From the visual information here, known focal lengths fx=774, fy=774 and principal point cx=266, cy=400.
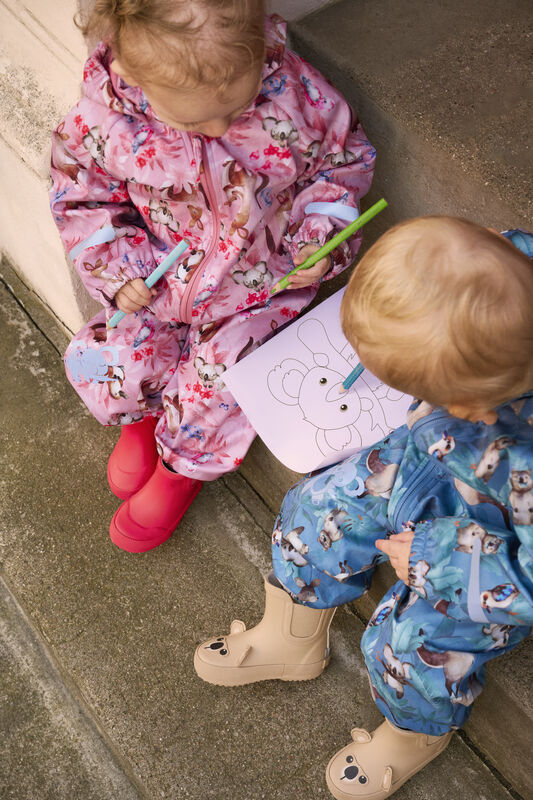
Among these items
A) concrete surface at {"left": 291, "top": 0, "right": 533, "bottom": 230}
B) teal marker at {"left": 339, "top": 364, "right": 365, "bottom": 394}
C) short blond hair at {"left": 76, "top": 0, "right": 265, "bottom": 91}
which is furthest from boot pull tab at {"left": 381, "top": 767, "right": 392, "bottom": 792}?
short blond hair at {"left": 76, "top": 0, "right": 265, "bottom": 91}

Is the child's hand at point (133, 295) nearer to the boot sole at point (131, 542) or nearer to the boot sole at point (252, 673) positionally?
the boot sole at point (131, 542)

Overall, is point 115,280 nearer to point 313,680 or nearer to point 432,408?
point 432,408

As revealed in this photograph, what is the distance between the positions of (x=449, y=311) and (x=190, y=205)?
0.67m

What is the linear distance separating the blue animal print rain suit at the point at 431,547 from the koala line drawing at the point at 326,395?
0.10 meters

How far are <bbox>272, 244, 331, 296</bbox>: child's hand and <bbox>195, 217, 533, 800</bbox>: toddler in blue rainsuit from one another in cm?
32

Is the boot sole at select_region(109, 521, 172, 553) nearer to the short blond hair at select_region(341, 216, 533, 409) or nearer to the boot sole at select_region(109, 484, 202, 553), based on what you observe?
the boot sole at select_region(109, 484, 202, 553)

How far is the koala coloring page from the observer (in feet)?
4.75

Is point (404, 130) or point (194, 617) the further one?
point (194, 617)

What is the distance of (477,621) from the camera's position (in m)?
1.07

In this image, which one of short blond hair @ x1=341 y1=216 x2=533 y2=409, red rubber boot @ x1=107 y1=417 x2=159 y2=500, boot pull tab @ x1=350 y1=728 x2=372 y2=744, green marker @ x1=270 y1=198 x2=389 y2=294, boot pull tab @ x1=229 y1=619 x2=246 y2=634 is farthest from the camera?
red rubber boot @ x1=107 y1=417 x2=159 y2=500

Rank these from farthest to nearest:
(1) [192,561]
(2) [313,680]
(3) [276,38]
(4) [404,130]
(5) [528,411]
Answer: (1) [192,561]
(2) [313,680]
(4) [404,130]
(3) [276,38]
(5) [528,411]

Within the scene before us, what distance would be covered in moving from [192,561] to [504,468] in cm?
85

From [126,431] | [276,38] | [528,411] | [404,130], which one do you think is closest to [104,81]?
[276,38]

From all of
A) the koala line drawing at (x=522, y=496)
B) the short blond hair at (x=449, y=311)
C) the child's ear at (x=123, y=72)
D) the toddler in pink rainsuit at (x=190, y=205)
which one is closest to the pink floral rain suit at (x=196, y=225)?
the toddler in pink rainsuit at (x=190, y=205)
